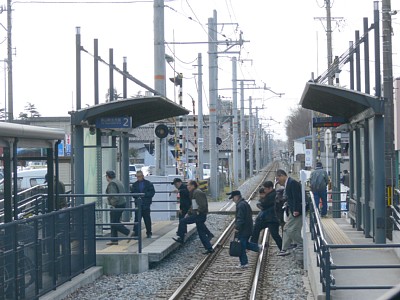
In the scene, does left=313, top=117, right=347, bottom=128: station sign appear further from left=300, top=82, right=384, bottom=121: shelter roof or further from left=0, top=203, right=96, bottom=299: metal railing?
left=0, top=203, right=96, bottom=299: metal railing

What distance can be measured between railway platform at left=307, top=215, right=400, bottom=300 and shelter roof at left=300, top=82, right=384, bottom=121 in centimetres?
254

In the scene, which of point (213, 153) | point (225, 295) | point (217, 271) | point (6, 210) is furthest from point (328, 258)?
point (213, 153)

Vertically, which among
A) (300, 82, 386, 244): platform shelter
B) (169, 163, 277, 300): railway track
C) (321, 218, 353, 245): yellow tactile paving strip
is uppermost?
(300, 82, 386, 244): platform shelter

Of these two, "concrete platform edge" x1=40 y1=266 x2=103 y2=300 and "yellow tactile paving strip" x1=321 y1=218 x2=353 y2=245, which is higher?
"yellow tactile paving strip" x1=321 y1=218 x2=353 y2=245

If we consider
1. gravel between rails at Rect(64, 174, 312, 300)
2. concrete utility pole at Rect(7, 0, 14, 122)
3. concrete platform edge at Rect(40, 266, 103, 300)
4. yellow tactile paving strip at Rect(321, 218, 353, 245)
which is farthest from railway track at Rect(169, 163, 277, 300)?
concrete utility pole at Rect(7, 0, 14, 122)

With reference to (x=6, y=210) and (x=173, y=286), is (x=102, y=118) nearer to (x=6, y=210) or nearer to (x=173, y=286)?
(x=173, y=286)

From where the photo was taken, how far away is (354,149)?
18.3m

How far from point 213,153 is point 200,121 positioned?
1968 mm

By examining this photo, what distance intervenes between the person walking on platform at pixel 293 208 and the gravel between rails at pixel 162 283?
1.82ft

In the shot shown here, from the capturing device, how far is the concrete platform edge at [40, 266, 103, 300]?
11.6 metres

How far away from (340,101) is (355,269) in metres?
4.70

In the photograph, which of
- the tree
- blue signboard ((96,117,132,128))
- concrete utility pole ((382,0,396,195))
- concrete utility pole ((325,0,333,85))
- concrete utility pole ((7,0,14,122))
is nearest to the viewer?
blue signboard ((96,117,132,128))

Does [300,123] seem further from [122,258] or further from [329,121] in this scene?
[122,258]

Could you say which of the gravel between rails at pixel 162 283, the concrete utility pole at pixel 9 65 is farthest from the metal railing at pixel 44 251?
the concrete utility pole at pixel 9 65
